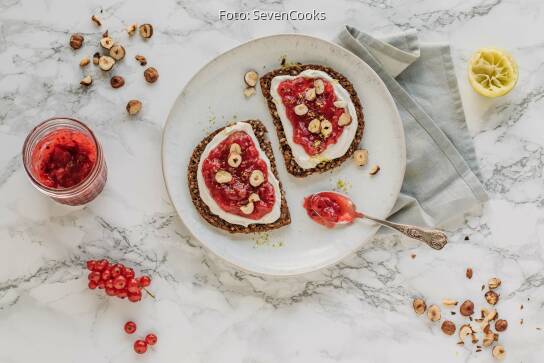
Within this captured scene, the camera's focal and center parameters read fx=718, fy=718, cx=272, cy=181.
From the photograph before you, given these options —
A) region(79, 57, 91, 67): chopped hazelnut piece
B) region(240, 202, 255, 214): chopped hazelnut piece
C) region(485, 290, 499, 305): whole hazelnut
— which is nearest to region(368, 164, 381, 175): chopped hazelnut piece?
region(240, 202, 255, 214): chopped hazelnut piece

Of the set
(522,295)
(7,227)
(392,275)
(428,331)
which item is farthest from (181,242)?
(522,295)

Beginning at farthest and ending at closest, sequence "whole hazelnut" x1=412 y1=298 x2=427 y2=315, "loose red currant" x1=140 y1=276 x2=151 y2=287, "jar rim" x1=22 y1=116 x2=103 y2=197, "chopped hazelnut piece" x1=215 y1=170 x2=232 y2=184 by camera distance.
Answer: "whole hazelnut" x1=412 y1=298 x2=427 y2=315
"loose red currant" x1=140 y1=276 x2=151 y2=287
"chopped hazelnut piece" x1=215 y1=170 x2=232 y2=184
"jar rim" x1=22 y1=116 x2=103 y2=197

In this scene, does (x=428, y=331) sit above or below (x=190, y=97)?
below

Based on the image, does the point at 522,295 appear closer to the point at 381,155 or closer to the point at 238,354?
the point at 381,155

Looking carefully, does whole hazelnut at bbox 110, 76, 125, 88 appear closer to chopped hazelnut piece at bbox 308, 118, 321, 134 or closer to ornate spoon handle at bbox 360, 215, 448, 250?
chopped hazelnut piece at bbox 308, 118, 321, 134

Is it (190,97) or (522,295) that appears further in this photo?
(522,295)

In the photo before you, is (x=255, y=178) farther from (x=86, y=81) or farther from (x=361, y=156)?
(x=86, y=81)
